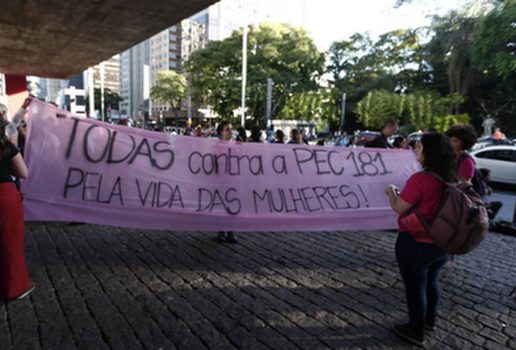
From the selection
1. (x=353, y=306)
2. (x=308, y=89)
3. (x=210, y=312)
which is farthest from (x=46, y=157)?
(x=308, y=89)

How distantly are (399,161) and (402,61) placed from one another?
4411cm

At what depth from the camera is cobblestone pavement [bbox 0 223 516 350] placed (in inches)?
109

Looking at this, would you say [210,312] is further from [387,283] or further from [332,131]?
[332,131]

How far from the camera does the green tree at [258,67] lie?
33.4 m

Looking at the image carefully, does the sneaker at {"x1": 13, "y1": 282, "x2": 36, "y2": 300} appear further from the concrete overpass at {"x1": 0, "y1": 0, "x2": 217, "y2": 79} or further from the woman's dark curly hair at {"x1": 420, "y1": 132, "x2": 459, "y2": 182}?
Result: the concrete overpass at {"x1": 0, "y1": 0, "x2": 217, "y2": 79}

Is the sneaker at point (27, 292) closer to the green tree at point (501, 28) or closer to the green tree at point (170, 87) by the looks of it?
the green tree at point (501, 28)

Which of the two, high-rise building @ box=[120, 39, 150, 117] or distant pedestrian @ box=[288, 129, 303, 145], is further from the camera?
high-rise building @ box=[120, 39, 150, 117]

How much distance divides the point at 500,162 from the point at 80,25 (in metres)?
13.3

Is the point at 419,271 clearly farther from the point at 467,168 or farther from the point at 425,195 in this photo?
the point at 467,168

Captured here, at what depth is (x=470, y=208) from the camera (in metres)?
2.38

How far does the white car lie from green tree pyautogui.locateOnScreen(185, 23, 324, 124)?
76.7ft

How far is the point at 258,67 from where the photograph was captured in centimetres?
3434

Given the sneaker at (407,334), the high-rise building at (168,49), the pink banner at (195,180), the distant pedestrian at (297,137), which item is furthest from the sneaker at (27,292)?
the high-rise building at (168,49)

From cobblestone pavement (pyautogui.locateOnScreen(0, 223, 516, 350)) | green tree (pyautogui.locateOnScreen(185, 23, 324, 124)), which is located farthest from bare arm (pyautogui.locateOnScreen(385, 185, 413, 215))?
green tree (pyautogui.locateOnScreen(185, 23, 324, 124))
